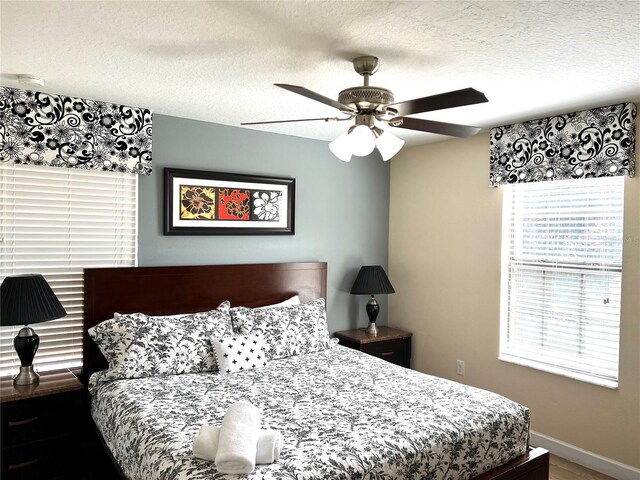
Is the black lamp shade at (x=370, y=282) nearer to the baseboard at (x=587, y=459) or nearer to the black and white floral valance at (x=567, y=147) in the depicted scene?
the black and white floral valance at (x=567, y=147)

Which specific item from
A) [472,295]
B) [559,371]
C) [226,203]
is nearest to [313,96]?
[226,203]

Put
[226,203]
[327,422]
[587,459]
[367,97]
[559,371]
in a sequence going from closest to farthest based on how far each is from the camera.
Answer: [367,97] → [327,422] → [587,459] → [559,371] → [226,203]

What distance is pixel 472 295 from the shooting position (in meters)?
4.05

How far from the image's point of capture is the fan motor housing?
2.16 metres

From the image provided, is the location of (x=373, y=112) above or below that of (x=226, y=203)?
above

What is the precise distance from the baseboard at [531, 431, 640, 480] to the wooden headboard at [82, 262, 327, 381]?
209 cm

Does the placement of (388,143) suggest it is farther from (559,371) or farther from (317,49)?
(559,371)

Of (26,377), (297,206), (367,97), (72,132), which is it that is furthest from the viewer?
(297,206)

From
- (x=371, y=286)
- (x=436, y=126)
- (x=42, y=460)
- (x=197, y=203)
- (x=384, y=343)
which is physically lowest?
(x=42, y=460)

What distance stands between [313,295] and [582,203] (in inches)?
A: 89.3

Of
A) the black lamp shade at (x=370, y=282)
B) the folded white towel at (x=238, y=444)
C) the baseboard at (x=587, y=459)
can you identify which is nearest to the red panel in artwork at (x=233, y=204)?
the black lamp shade at (x=370, y=282)

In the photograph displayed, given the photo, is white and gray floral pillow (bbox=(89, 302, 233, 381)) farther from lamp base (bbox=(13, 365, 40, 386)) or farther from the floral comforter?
lamp base (bbox=(13, 365, 40, 386))

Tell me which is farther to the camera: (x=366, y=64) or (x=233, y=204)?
(x=233, y=204)

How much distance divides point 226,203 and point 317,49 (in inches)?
73.2
